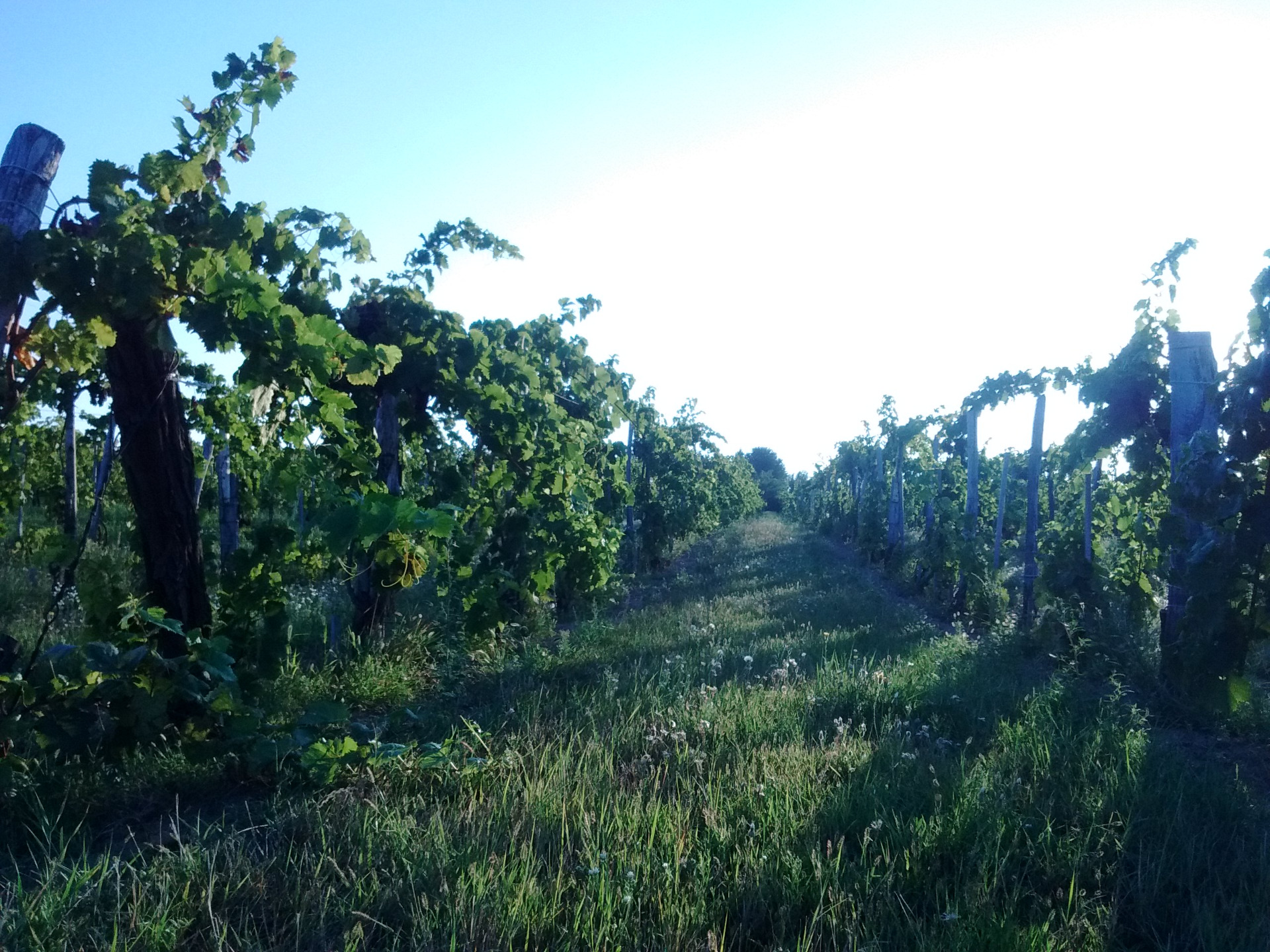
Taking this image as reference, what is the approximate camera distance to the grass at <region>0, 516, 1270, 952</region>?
7.87 ft

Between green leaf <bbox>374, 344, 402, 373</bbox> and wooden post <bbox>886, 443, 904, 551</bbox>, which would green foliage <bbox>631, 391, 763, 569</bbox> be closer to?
wooden post <bbox>886, 443, 904, 551</bbox>

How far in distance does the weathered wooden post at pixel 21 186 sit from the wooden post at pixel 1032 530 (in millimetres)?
8772

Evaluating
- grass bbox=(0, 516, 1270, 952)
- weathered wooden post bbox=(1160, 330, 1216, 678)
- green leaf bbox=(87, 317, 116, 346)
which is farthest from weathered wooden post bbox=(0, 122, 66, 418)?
weathered wooden post bbox=(1160, 330, 1216, 678)

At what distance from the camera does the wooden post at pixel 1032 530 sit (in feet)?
30.5

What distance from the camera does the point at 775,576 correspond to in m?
14.5

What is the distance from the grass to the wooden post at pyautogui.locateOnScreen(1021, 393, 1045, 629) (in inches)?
175

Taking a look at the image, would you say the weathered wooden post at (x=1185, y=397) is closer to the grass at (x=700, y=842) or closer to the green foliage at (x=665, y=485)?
the grass at (x=700, y=842)

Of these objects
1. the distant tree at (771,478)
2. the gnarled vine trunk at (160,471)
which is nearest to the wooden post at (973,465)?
the gnarled vine trunk at (160,471)

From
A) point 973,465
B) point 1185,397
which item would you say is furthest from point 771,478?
point 1185,397

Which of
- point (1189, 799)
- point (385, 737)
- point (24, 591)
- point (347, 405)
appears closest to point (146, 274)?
point (347, 405)

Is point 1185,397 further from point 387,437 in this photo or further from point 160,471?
point 160,471

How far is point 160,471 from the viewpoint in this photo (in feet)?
13.1

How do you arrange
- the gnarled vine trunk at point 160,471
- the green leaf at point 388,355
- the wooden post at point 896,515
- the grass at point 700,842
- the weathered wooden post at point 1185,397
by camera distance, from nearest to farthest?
the grass at point 700,842 → the gnarled vine trunk at point 160,471 → the green leaf at point 388,355 → the weathered wooden post at point 1185,397 → the wooden post at point 896,515

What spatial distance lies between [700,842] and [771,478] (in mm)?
85220
